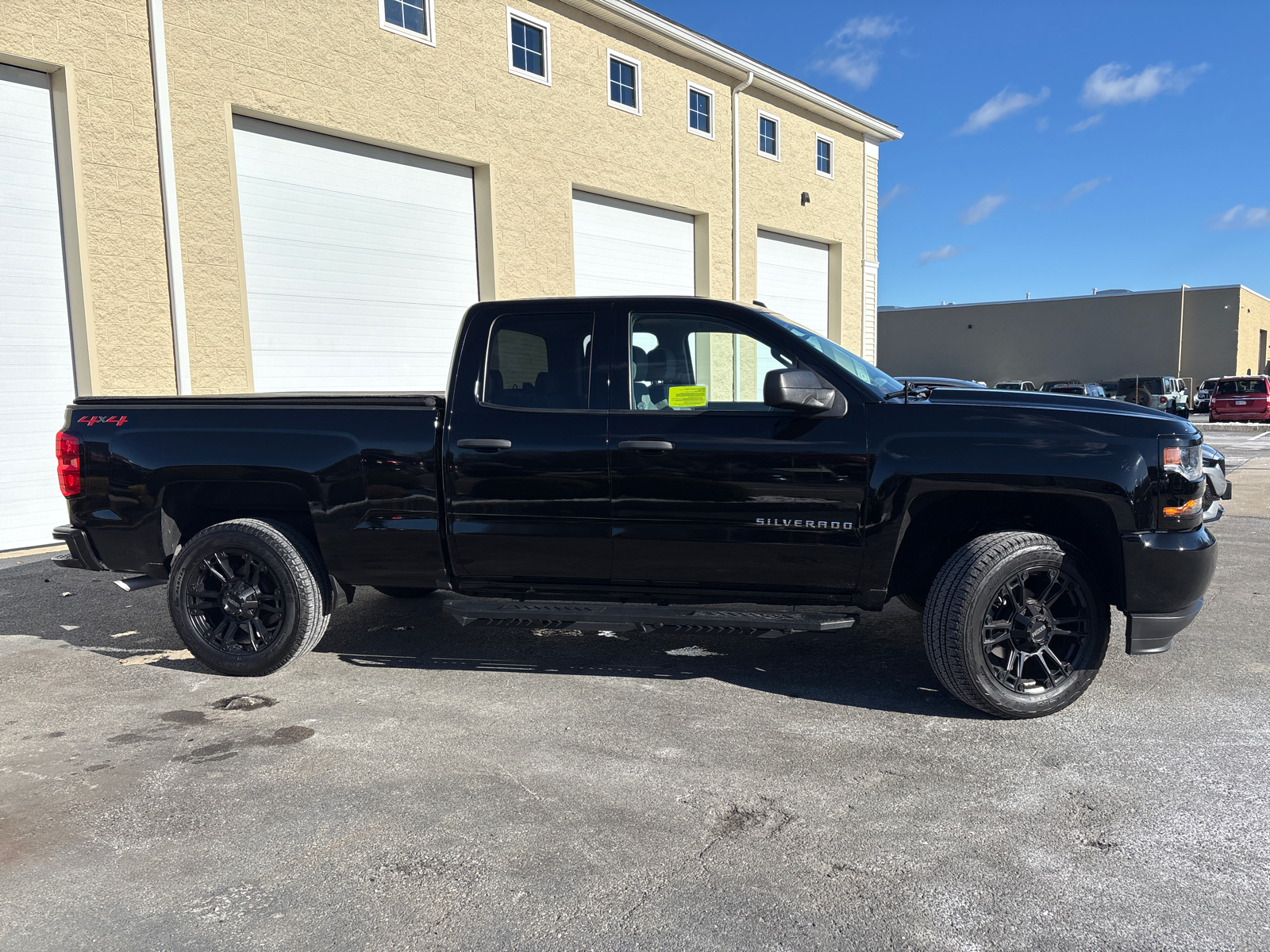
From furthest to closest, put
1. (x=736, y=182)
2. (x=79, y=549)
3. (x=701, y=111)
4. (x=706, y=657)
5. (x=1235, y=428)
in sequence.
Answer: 1. (x=1235, y=428)
2. (x=736, y=182)
3. (x=701, y=111)
4. (x=706, y=657)
5. (x=79, y=549)

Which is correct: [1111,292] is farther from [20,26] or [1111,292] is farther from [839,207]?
[20,26]

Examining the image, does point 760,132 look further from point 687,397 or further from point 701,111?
point 687,397

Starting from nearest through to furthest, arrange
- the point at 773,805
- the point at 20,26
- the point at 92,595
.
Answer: the point at 773,805 → the point at 92,595 → the point at 20,26

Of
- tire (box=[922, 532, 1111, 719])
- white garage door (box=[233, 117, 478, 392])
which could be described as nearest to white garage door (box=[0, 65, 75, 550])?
white garage door (box=[233, 117, 478, 392])

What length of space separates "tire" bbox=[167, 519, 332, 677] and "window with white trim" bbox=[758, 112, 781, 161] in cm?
1549

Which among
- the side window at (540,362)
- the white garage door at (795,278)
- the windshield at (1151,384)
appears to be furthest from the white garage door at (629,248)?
the windshield at (1151,384)

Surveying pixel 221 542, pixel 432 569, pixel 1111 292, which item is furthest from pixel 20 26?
pixel 1111 292

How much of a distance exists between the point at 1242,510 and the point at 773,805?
9.43 m

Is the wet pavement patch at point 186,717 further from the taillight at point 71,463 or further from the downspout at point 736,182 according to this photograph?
the downspout at point 736,182

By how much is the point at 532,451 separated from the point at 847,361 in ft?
5.56

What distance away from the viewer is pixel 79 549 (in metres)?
4.77

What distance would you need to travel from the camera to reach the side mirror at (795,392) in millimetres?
3885

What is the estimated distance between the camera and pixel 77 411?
474 cm

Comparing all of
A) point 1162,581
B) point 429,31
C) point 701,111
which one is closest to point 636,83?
point 701,111
